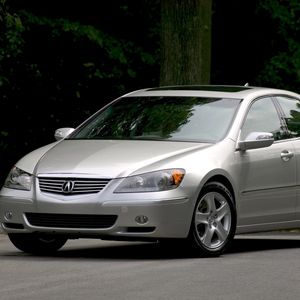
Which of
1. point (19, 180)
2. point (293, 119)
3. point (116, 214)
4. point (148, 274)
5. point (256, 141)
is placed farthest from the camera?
point (293, 119)

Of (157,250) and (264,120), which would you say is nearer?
(157,250)

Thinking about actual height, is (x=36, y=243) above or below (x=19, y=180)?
below

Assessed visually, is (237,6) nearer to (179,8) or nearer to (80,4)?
(80,4)

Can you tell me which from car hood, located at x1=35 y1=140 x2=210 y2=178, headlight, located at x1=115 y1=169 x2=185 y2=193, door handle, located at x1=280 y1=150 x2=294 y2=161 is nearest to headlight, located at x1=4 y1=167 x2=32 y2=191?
car hood, located at x1=35 y1=140 x2=210 y2=178

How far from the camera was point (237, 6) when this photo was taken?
1157 inches

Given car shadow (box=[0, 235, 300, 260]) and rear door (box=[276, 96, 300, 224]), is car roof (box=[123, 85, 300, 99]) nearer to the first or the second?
rear door (box=[276, 96, 300, 224])

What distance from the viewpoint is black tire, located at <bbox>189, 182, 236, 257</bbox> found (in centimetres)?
1223

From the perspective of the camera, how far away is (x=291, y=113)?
1411cm

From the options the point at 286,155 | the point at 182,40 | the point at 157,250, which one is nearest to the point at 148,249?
the point at 157,250

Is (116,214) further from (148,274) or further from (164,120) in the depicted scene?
(164,120)

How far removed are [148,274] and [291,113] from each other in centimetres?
396

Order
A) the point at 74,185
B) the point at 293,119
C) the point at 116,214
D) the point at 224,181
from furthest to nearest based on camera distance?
1. the point at 293,119
2. the point at 224,181
3. the point at 74,185
4. the point at 116,214

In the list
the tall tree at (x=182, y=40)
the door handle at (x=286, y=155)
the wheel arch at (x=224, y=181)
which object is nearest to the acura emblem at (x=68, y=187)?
the wheel arch at (x=224, y=181)

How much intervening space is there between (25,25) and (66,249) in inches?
511
